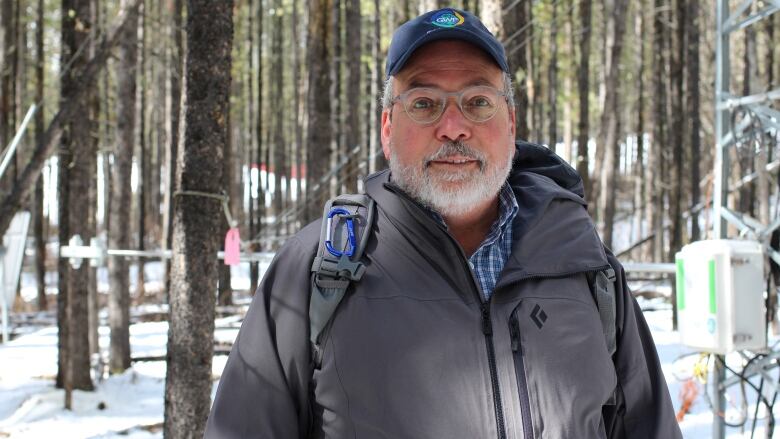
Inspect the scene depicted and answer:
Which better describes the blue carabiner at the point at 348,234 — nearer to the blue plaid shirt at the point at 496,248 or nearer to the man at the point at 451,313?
the man at the point at 451,313

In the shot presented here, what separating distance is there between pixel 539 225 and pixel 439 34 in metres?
0.57

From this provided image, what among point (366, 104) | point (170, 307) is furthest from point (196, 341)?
point (366, 104)

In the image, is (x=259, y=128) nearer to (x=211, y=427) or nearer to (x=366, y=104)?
(x=366, y=104)

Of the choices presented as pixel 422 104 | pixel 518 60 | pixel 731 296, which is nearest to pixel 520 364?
pixel 422 104

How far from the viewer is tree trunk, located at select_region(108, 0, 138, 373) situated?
10.9 m

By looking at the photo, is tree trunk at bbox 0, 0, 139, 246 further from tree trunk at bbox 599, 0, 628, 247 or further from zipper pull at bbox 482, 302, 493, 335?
tree trunk at bbox 599, 0, 628, 247

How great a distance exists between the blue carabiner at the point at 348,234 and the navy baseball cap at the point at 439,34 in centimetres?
43

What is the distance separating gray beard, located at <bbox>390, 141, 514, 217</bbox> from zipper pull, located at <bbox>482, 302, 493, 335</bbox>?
1.05 feet

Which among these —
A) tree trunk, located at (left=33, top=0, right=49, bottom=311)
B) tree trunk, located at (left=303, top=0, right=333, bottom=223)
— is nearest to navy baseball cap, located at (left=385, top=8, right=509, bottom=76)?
tree trunk, located at (left=303, top=0, right=333, bottom=223)

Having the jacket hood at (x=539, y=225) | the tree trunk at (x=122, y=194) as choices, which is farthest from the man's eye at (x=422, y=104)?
the tree trunk at (x=122, y=194)

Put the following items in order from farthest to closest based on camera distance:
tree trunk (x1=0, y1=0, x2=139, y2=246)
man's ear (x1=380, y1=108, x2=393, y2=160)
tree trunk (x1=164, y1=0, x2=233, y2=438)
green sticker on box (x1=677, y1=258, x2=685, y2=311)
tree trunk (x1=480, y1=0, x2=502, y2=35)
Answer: tree trunk (x1=480, y1=0, x2=502, y2=35), tree trunk (x1=0, y1=0, x2=139, y2=246), green sticker on box (x1=677, y1=258, x2=685, y2=311), tree trunk (x1=164, y1=0, x2=233, y2=438), man's ear (x1=380, y1=108, x2=393, y2=160)

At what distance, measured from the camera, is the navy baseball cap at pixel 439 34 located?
1.98 metres

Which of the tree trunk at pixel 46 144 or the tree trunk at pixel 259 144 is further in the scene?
the tree trunk at pixel 259 144

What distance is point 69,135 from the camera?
9508 millimetres
